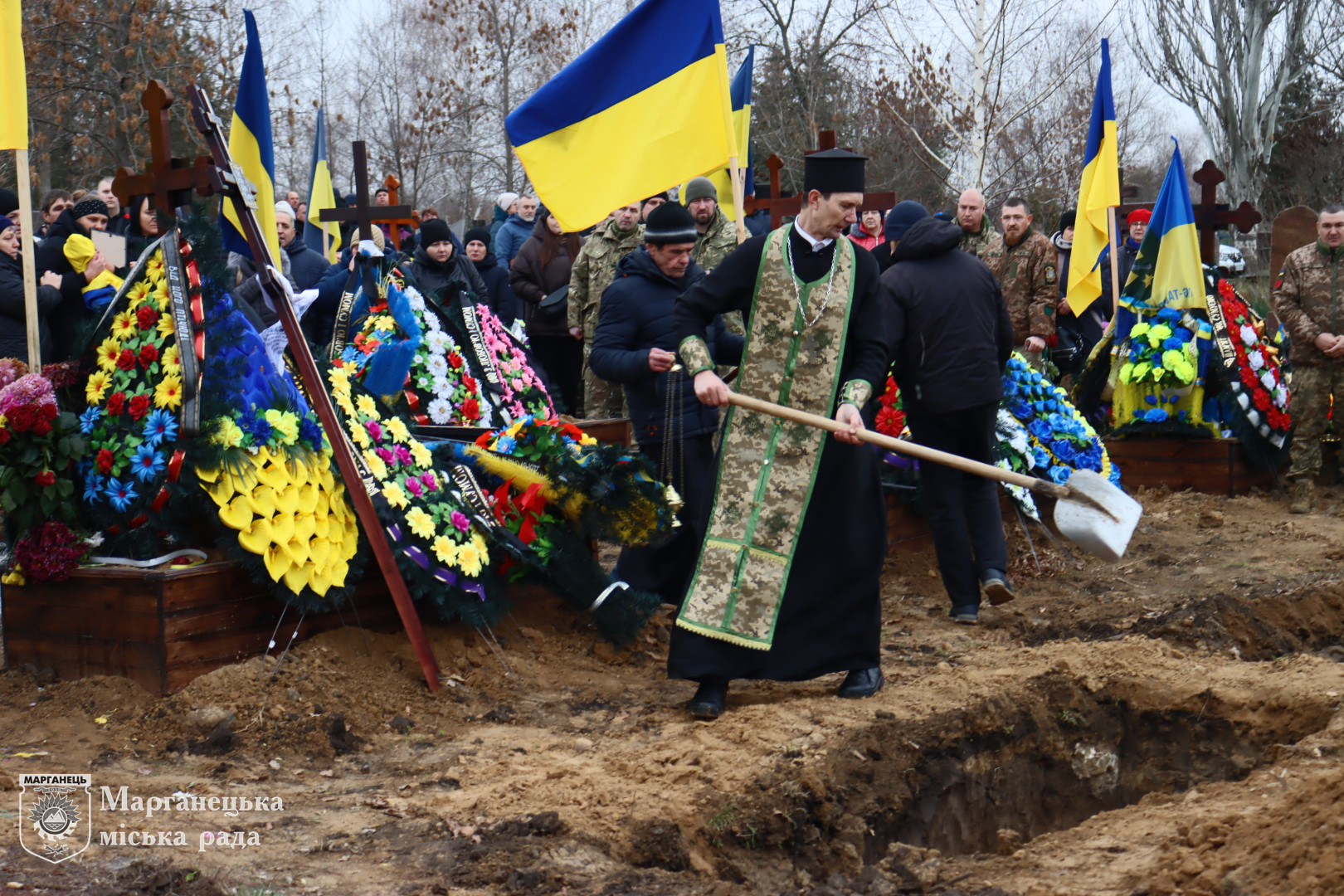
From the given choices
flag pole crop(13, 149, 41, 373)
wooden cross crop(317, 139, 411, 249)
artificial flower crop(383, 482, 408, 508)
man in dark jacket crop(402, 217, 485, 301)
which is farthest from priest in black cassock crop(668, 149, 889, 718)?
wooden cross crop(317, 139, 411, 249)

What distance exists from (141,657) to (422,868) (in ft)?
6.76

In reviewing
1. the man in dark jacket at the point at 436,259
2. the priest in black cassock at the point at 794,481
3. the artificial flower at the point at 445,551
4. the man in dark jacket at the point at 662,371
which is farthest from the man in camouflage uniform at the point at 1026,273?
the artificial flower at the point at 445,551

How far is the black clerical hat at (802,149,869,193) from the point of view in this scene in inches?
201

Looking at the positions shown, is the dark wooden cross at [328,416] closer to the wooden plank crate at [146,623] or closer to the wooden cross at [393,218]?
the wooden plank crate at [146,623]

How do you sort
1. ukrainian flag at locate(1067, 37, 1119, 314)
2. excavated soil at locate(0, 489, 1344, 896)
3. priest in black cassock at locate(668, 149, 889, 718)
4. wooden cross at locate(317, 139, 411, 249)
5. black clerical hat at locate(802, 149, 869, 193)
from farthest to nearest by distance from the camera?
1. ukrainian flag at locate(1067, 37, 1119, 314)
2. wooden cross at locate(317, 139, 411, 249)
3. priest in black cassock at locate(668, 149, 889, 718)
4. black clerical hat at locate(802, 149, 869, 193)
5. excavated soil at locate(0, 489, 1344, 896)

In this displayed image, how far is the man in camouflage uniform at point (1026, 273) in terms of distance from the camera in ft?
34.9

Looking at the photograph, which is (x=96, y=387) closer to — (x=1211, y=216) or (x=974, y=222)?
(x=974, y=222)

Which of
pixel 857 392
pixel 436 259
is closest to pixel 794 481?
pixel 857 392

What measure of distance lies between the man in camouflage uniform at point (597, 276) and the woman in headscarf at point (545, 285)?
0.52 m

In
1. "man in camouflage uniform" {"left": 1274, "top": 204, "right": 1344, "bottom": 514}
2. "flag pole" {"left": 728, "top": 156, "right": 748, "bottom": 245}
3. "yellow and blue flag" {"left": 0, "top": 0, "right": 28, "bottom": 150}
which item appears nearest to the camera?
"flag pole" {"left": 728, "top": 156, "right": 748, "bottom": 245}

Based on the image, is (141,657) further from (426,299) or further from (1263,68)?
(1263,68)

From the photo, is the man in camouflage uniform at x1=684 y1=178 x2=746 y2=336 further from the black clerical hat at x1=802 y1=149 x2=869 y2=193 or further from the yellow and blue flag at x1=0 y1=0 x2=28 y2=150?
the yellow and blue flag at x1=0 y1=0 x2=28 y2=150

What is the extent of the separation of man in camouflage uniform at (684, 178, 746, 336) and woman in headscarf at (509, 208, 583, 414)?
4.75 feet

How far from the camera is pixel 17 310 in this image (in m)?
7.74
